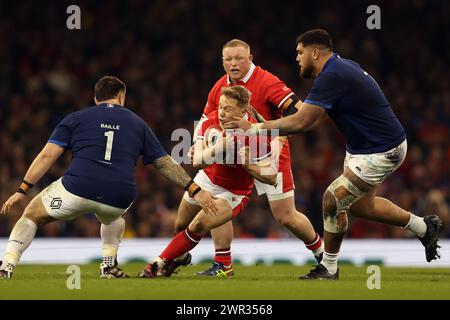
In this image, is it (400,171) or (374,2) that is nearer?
(400,171)

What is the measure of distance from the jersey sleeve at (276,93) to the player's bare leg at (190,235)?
44.2 inches

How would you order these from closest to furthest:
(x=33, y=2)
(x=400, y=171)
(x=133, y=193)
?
(x=133, y=193), (x=400, y=171), (x=33, y=2)

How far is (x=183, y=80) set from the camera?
19.2 m

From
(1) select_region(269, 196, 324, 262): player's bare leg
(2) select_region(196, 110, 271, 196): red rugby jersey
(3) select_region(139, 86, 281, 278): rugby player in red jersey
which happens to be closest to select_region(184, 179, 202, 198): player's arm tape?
(3) select_region(139, 86, 281, 278): rugby player in red jersey

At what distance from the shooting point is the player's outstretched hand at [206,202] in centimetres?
895

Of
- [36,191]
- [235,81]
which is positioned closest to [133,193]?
[235,81]

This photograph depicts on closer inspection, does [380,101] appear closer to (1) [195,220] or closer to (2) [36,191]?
(1) [195,220]

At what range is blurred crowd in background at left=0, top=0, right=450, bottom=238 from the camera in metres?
16.2

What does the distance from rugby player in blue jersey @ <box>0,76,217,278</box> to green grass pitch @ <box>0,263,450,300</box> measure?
1.37 ft

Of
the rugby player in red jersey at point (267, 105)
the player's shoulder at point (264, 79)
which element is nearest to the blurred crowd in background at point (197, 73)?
the rugby player in red jersey at point (267, 105)

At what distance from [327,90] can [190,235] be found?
5.77ft

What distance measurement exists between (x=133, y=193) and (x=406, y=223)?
8.17 feet

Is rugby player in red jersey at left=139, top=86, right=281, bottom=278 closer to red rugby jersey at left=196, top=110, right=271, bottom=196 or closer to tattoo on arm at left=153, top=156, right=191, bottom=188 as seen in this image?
red rugby jersey at left=196, top=110, right=271, bottom=196

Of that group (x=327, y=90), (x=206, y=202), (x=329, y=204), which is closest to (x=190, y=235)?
(x=206, y=202)
